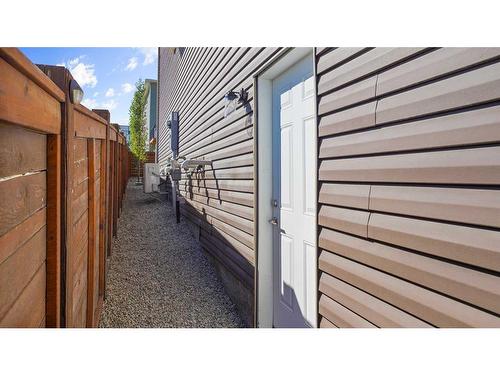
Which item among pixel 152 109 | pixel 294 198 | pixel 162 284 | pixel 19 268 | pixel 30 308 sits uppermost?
pixel 152 109

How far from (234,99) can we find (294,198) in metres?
1.27

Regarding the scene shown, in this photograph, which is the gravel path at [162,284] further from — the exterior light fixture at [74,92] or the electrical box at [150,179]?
the electrical box at [150,179]

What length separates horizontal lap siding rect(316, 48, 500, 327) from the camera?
0.89m

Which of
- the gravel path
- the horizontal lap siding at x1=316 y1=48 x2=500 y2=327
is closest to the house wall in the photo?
the horizontal lap siding at x1=316 y1=48 x2=500 y2=327

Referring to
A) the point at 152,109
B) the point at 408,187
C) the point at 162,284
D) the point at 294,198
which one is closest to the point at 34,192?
the point at 408,187

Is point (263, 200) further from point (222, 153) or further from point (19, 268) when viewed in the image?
point (19, 268)

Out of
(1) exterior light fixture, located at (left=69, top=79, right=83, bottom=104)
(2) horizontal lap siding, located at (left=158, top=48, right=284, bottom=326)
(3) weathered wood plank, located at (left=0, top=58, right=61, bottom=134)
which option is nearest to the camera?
(3) weathered wood plank, located at (left=0, top=58, right=61, bottom=134)

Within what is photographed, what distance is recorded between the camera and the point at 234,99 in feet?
9.16

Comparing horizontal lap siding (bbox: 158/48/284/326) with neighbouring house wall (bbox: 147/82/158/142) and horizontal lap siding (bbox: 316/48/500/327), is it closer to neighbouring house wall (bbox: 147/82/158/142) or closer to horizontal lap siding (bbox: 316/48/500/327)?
horizontal lap siding (bbox: 316/48/500/327)

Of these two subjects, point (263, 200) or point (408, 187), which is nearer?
point (408, 187)

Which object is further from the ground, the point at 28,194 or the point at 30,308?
the point at 28,194

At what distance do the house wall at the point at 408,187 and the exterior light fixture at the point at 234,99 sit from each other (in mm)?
1077

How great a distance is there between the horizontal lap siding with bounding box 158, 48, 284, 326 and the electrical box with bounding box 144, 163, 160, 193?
3001 mm
